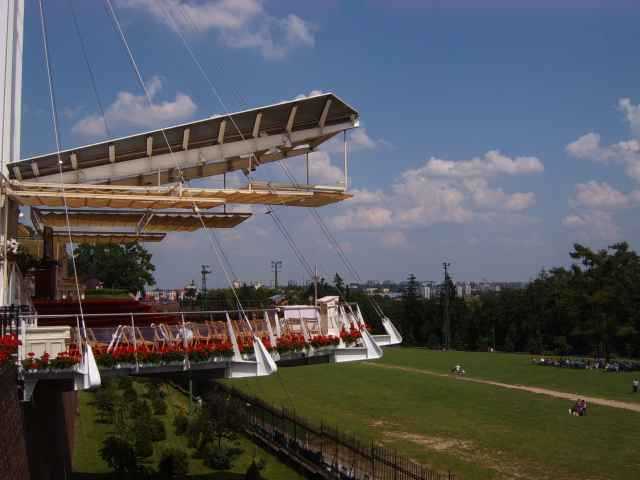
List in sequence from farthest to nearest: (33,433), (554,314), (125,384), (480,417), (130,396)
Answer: (554,314), (125,384), (480,417), (130,396), (33,433)

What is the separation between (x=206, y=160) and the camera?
22.2 meters

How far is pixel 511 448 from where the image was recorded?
29141mm

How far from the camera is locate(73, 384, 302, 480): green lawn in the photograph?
25844 millimetres

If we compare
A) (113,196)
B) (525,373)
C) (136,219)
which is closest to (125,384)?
(136,219)

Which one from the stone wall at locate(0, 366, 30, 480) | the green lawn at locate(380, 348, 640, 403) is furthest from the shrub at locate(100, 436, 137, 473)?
the green lawn at locate(380, 348, 640, 403)

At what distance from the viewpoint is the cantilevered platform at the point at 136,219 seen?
22891mm

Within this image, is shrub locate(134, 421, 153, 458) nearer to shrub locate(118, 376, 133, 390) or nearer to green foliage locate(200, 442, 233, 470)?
green foliage locate(200, 442, 233, 470)

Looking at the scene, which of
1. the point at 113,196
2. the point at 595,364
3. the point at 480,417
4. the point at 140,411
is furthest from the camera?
the point at 595,364

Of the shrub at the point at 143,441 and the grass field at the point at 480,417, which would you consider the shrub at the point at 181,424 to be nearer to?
the shrub at the point at 143,441

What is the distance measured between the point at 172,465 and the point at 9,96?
1300 centimetres

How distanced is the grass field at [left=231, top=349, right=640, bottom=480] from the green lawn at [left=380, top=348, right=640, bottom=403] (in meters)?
0.09

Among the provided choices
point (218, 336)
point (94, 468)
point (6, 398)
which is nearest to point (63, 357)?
point (6, 398)

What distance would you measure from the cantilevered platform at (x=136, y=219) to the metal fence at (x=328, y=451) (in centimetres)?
910

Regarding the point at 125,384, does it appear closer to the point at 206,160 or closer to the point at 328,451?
the point at 328,451
